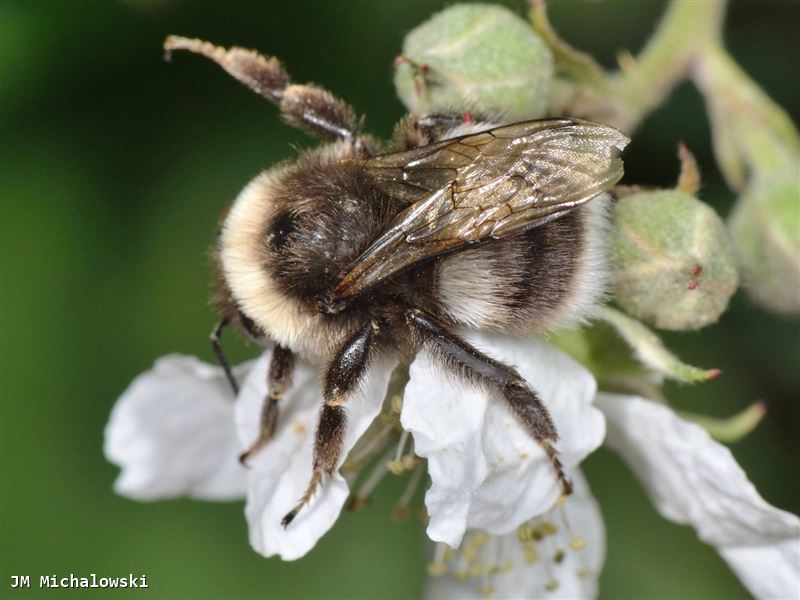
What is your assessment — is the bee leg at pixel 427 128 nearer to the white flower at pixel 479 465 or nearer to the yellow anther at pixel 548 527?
the white flower at pixel 479 465

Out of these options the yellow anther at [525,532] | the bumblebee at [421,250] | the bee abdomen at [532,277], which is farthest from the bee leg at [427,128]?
the yellow anther at [525,532]

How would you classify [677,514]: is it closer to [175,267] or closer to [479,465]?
[479,465]

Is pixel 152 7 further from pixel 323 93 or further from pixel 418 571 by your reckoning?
pixel 418 571

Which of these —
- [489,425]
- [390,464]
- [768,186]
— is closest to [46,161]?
[390,464]

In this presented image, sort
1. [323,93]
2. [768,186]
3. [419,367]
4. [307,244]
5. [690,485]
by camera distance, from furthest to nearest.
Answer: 1. [768,186]
2. [690,485]
3. [323,93]
4. [419,367]
5. [307,244]

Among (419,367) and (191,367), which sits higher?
(419,367)

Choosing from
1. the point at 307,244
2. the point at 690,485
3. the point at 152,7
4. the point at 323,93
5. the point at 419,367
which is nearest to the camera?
the point at 307,244

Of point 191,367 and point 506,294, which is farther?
point 191,367
